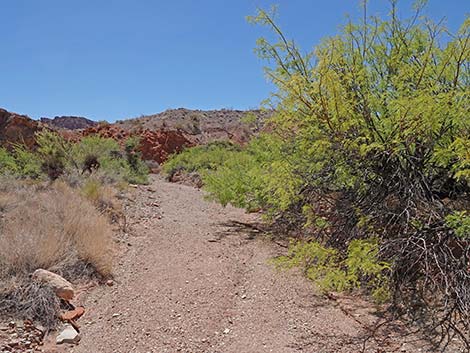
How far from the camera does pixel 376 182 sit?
5438 millimetres

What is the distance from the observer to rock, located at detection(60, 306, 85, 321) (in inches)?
223

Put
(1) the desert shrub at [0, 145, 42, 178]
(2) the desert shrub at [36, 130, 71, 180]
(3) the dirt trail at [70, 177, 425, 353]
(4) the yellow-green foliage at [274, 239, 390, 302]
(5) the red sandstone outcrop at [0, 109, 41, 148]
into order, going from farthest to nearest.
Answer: (5) the red sandstone outcrop at [0, 109, 41, 148]
(2) the desert shrub at [36, 130, 71, 180]
(1) the desert shrub at [0, 145, 42, 178]
(3) the dirt trail at [70, 177, 425, 353]
(4) the yellow-green foliage at [274, 239, 390, 302]

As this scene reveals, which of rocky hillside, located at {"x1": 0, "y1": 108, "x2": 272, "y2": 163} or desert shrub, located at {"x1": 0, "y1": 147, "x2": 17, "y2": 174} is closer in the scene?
desert shrub, located at {"x1": 0, "y1": 147, "x2": 17, "y2": 174}

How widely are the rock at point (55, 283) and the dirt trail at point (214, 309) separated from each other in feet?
1.22

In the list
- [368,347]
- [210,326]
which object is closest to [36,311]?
[210,326]

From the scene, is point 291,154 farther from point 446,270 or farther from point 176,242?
point 176,242

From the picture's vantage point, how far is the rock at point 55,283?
19.6 ft

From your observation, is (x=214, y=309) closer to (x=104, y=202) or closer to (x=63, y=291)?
(x=63, y=291)

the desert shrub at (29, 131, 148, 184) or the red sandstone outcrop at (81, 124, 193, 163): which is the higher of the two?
the red sandstone outcrop at (81, 124, 193, 163)

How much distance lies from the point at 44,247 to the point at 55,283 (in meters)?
0.84

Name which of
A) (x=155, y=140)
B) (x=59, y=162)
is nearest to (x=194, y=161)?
(x=59, y=162)

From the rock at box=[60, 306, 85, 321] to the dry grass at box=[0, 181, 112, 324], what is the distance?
0.16 m

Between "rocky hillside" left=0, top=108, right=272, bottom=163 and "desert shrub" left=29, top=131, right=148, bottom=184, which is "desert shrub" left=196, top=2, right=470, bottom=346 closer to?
"rocky hillside" left=0, top=108, right=272, bottom=163

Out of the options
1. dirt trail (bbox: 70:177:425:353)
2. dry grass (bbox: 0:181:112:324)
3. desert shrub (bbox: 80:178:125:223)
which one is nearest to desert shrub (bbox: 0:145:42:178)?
desert shrub (bbox: 80:178:125:223)
